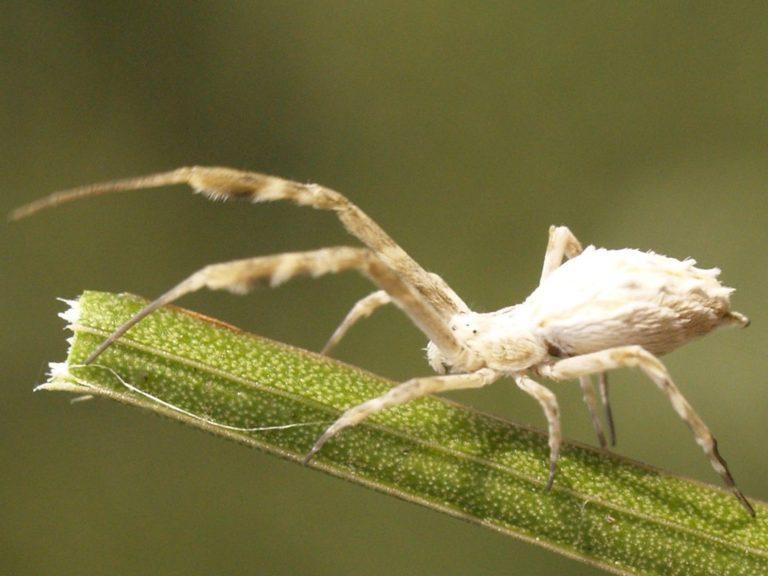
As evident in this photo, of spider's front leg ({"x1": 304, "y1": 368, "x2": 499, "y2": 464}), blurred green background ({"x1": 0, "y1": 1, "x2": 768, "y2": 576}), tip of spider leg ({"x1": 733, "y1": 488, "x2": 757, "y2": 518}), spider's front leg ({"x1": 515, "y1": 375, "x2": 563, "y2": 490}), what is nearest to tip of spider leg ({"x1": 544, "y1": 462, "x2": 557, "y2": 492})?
spider's front leg ({"x1": 515, "y1": 375, "x2": 563, "y2": 490})

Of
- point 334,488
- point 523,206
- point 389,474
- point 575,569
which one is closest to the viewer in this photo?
point 389,474

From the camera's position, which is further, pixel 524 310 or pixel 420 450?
pixel 524 310

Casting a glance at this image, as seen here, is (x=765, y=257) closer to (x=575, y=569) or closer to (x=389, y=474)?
(x=575, y=569)

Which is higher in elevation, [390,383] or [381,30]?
[381,30]

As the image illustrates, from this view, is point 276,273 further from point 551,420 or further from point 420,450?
point 551,420

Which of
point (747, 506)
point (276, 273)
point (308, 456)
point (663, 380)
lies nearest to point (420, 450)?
point (308, 456)

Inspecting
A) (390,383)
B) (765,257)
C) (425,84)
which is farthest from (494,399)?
(390,383)
